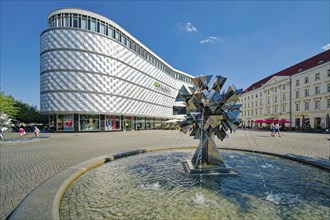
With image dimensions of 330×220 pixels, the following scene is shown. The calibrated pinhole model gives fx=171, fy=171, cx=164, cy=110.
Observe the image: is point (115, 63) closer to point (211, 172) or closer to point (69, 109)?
point (69, 109)

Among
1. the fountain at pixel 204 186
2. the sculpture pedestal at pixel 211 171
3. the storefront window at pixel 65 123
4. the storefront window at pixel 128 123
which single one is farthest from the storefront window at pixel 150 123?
the sculpture pedestal at pixel 211 171

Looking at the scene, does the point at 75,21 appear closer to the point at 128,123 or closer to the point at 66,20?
the point at 66,20

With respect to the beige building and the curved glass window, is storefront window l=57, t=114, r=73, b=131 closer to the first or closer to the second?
the curved glass window

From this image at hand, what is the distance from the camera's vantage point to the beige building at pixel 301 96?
38281 mm

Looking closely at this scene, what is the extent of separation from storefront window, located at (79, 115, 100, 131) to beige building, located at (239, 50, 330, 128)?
128ft

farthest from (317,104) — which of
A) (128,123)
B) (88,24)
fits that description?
(88,24)

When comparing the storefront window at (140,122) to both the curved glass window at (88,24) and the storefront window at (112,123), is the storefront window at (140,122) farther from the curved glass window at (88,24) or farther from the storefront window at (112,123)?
the curved glass window at (88,24)

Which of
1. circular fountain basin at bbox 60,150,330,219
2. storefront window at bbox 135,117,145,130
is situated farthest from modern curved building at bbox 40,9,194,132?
Answer: circular fountain basin at bbox 60,150,330,219

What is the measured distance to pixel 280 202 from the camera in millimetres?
4250

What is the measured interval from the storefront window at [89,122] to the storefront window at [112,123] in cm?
205

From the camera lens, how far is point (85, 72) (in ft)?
118

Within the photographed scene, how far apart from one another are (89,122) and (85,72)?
10729mm

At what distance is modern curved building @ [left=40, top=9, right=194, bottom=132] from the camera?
115 feet

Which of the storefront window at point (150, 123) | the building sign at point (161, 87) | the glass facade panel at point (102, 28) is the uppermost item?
the glass facade panel at point (102, 28)
